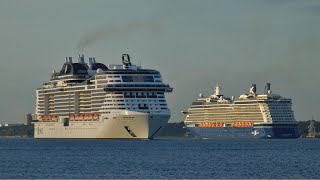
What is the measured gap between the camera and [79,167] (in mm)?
78375

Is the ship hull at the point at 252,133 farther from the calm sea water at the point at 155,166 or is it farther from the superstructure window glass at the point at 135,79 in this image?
the calm sea water at the point at 155,166

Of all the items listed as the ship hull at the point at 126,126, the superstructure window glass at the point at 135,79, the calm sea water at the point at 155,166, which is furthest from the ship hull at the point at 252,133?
the calm sea water at the point at 155,166

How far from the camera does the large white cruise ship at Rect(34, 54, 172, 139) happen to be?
474 ft

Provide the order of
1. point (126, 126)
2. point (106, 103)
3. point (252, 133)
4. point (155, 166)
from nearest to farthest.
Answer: point (155, 166), point (126, 126), point (106, 103), point (252, 133)

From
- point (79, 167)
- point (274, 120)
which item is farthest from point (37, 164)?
point (274, 120)

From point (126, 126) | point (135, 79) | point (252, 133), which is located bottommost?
point (126, 126)

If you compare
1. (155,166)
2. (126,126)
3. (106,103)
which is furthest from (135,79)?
(155,166)

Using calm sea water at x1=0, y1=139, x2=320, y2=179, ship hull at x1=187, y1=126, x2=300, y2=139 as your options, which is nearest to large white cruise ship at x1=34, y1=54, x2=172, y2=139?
ship hull at x1=187, y1=126, x2=300, y2=139

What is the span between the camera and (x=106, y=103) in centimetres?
14888

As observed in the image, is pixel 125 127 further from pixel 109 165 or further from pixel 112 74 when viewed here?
pixel 109 165

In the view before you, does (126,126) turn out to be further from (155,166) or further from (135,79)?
(155,166)

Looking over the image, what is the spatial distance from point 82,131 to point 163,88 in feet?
45.0

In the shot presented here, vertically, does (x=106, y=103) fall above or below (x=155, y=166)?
above

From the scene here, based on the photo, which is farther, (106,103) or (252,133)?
(252,133)
